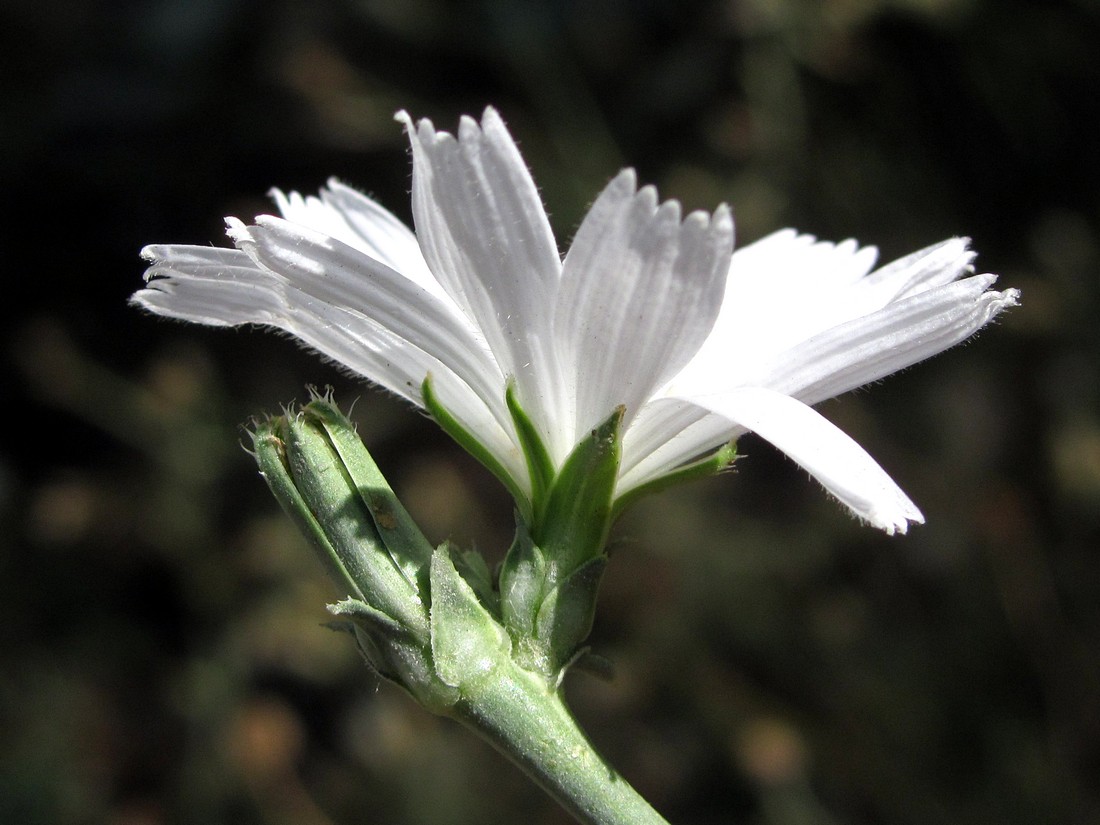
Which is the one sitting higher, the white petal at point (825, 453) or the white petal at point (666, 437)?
the white petal at point (666, 437)

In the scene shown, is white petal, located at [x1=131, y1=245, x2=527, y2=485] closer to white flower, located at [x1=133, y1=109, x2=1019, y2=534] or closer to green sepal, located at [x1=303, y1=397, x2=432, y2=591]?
white flower, located at [x1=133, y1=109, x2=1019, y2=534]

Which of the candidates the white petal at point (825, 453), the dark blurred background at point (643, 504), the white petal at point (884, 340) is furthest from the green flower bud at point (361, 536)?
the dark blurred background at point (643, 504)

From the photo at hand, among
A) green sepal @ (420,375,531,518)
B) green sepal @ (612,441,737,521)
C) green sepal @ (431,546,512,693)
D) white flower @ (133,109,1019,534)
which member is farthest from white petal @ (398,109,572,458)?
green sepal @ (431,546,512,693)

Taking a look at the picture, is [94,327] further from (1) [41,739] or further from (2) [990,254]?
(2) [990,254]

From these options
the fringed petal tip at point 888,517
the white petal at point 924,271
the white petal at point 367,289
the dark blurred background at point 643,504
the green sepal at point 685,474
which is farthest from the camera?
the dark blurred background at point 643,504

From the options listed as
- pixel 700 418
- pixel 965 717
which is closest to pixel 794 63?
pixel 965 717

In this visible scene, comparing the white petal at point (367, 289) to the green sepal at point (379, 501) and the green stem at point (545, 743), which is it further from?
the green stem at point (545, 743)

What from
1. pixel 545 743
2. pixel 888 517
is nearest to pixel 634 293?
pixel 888 517
